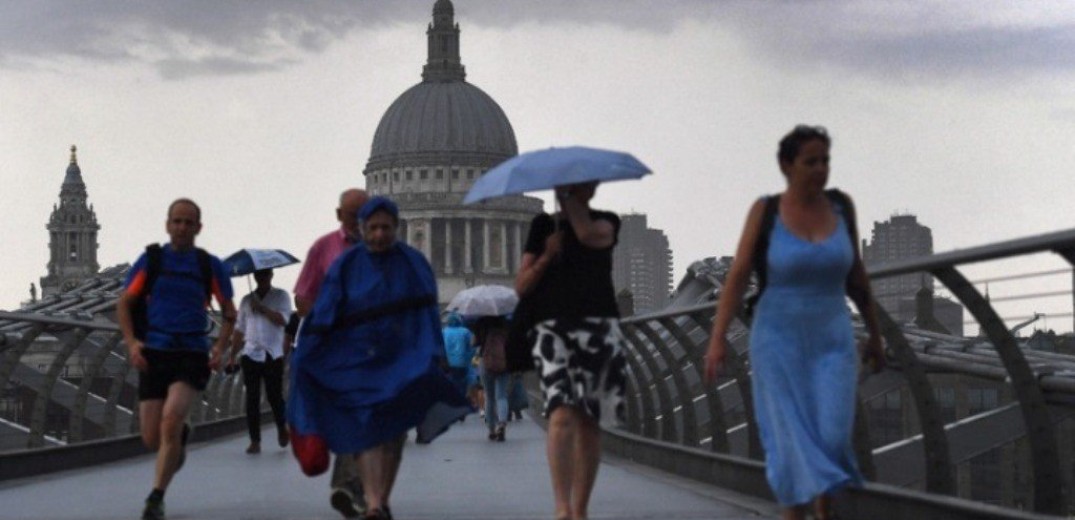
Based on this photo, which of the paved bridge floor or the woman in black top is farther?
the paved bridge floor

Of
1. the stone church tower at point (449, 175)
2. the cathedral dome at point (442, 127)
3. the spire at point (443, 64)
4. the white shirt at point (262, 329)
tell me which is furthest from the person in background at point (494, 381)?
the spire at point (443, 64)

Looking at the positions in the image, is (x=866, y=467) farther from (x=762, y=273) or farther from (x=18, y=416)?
(x=18, y=416)

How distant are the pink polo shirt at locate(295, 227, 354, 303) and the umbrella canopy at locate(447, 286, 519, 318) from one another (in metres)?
11.9

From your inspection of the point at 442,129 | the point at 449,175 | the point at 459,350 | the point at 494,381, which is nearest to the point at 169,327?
the point at 494,381

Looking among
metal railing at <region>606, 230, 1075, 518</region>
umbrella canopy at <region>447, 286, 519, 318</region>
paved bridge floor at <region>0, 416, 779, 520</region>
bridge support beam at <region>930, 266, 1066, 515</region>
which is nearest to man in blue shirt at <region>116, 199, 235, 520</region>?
paved bridge floor at <region>0, 416, 779, 520</region>

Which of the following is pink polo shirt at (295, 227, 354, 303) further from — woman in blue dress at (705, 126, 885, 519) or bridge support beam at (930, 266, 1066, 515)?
bridge support beam at (930, 266, 1066, 515)

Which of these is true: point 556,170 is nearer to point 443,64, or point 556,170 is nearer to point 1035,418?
point 1035,418

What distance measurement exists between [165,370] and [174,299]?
1.09 ft

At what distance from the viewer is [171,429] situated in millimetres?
10852

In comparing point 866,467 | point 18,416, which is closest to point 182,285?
point 866,467

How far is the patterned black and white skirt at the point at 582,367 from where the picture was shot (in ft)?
30.5

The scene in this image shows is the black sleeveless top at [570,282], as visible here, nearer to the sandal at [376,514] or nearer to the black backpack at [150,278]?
the sandal at [376,514]

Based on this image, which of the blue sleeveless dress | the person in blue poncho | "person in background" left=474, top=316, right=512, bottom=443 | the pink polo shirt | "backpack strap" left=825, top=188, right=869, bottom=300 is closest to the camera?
the blue sleeveless dress

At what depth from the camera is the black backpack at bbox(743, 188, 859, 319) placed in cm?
796
